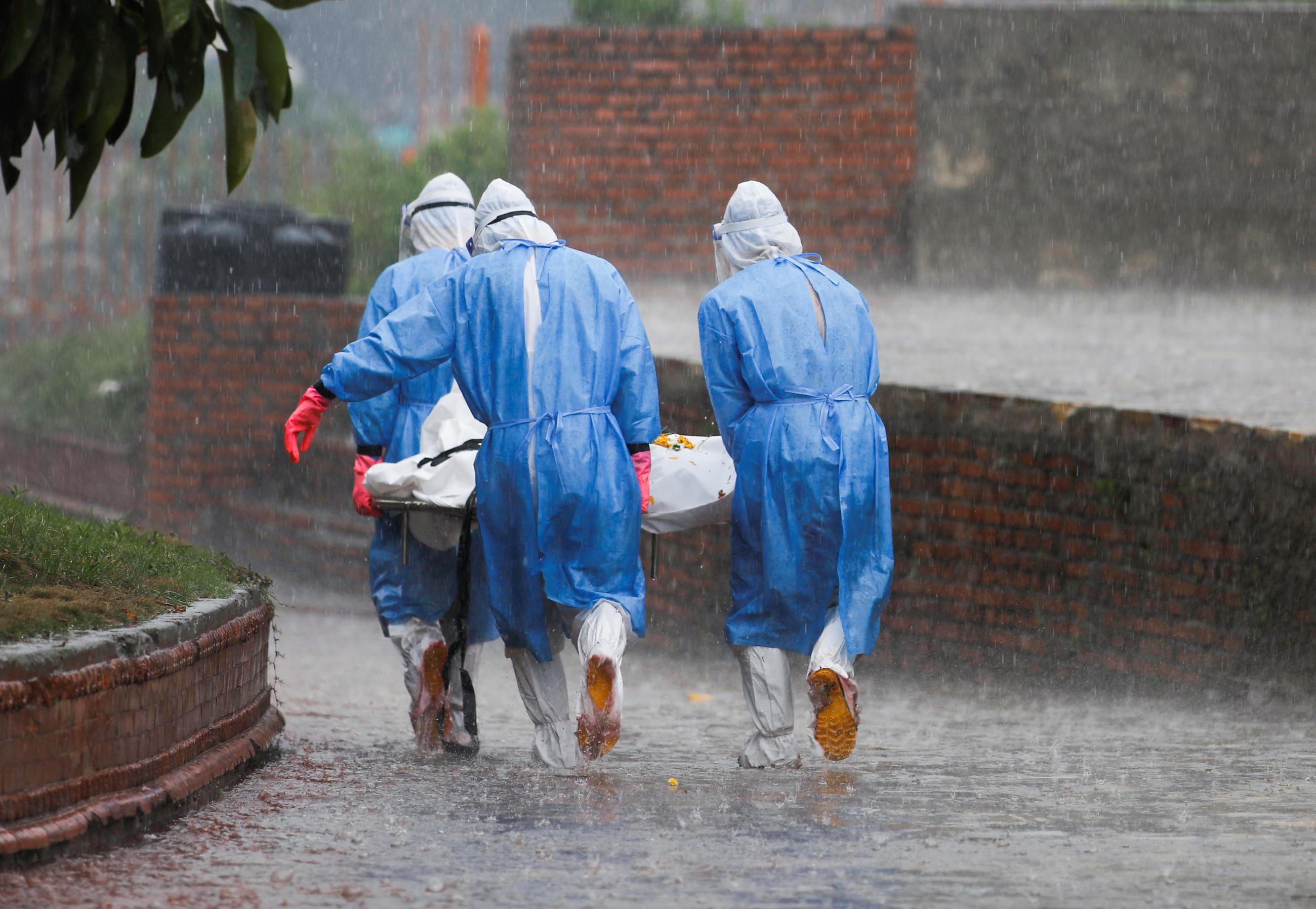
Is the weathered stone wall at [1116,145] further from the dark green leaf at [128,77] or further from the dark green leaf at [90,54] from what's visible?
the dark green leaf at [90,54]

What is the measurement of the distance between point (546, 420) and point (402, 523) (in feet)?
3.84

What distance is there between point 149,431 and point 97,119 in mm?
8182

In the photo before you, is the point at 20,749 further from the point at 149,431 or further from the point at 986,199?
the point at 986,199

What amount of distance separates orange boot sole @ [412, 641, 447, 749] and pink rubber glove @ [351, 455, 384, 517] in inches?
21.0

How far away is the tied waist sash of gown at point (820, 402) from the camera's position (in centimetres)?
611

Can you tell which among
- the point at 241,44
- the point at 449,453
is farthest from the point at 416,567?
the point at 241,44

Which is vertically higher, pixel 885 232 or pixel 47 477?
pixel 885 232

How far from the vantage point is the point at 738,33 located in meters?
14.4

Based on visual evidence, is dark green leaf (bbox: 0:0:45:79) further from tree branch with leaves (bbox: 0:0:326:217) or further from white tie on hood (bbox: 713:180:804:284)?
white tie on hood (bbox: 713:180:804:284)

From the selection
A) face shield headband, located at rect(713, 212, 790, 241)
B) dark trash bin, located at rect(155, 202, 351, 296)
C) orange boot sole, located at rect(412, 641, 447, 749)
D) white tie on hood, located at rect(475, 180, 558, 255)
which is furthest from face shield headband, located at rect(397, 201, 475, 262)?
dark trash bin, located at rect(155, 202, 351, 296)

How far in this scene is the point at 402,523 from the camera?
6.84 metres

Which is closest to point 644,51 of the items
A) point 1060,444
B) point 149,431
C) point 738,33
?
point 738,33

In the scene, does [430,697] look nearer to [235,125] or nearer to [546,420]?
[546,420]

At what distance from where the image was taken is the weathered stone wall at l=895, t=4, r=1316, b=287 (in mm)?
13570
